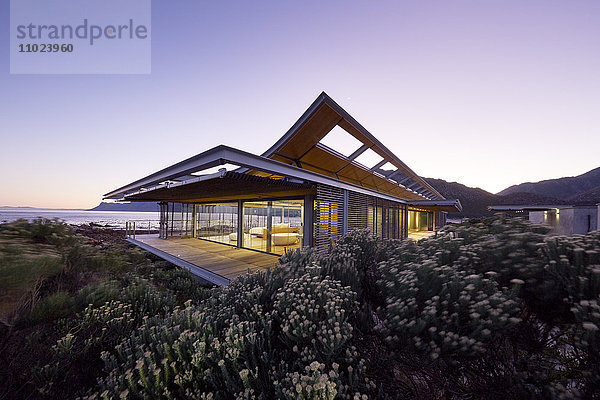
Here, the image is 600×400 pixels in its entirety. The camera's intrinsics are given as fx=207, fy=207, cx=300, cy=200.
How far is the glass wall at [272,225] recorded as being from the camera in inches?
438

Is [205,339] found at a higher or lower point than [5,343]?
higher

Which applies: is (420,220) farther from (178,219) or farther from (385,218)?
(178,219)

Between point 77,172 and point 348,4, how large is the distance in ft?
Answer: 136

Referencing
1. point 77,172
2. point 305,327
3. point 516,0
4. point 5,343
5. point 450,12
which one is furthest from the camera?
point 77,172

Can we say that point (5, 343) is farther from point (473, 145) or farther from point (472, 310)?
point (473, 145)

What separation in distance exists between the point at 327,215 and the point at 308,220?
5.79 feet

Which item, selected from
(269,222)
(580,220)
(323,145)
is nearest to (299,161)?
(323,145)

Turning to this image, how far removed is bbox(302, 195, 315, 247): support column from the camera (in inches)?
374

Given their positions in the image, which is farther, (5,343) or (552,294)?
(5,343)

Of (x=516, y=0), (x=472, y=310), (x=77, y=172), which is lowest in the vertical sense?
(x=472, y=310)

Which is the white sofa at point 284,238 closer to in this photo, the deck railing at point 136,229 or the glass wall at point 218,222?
the glass wall at point 218,222

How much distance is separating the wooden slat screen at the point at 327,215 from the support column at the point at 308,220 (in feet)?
4.39

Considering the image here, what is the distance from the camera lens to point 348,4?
905 centimetres

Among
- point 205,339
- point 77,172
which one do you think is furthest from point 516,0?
point 77,172
